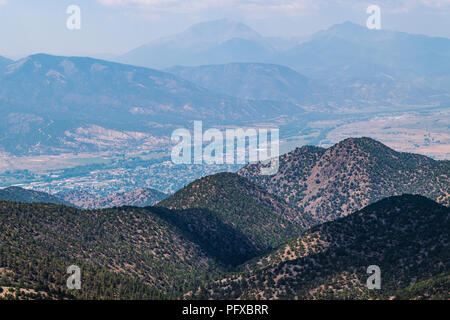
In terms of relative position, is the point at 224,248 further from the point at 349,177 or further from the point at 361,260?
the point at 349,177

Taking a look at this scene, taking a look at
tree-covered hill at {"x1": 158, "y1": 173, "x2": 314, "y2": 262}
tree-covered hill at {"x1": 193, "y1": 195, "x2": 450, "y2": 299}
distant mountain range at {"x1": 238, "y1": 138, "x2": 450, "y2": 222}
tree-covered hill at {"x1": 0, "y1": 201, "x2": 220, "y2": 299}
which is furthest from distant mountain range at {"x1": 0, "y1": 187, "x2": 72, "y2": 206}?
tree-covered hill at {"x1": 193, "y1": 195, "x2": 450, "y2": 299}

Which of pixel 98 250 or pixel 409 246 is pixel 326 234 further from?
pixel 98 250

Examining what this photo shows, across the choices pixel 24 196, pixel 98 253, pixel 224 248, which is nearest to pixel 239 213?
pixel 224 248

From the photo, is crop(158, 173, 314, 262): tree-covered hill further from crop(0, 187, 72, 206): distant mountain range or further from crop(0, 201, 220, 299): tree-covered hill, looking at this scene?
crop(0, 187, 72, 206): distant mountain range

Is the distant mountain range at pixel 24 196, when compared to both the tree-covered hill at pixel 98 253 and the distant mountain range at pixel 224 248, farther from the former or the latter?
the tree-covered hill at pixel 98 253

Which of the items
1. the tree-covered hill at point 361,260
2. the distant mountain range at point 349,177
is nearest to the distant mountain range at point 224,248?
the tree-covered hill at point 361,260

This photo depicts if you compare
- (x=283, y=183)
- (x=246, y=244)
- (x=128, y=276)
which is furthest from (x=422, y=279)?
(x=283, y=183)
